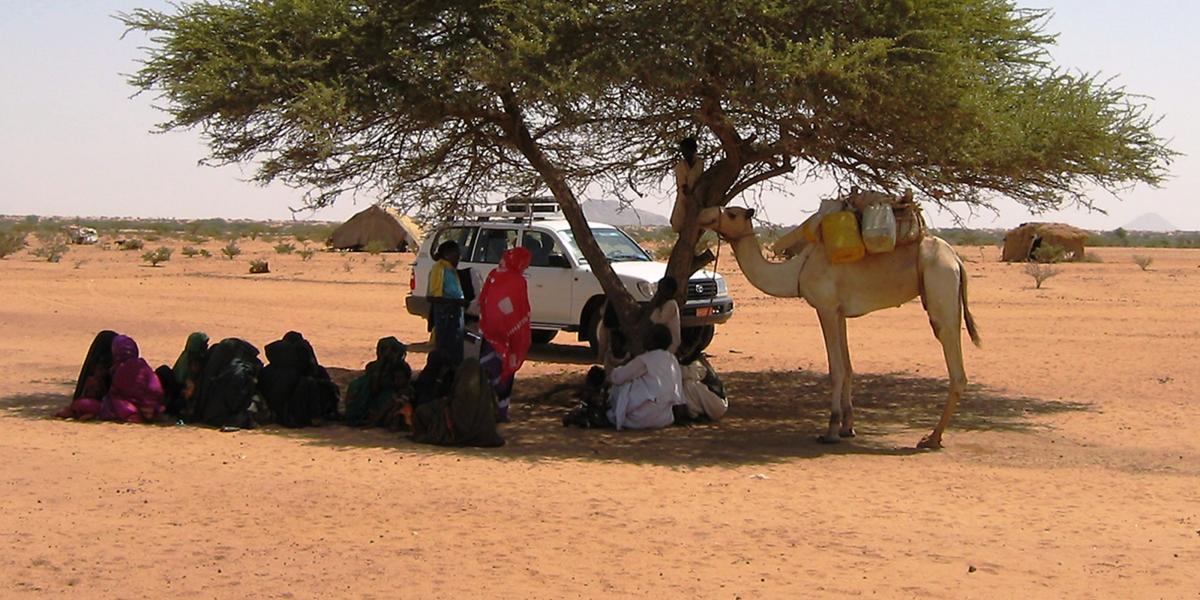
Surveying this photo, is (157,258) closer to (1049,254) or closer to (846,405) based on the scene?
(1049,254)

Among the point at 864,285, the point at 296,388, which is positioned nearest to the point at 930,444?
the point at 864,285

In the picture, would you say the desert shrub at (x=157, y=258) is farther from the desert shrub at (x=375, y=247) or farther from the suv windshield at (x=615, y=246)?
the suv windshield at (x=615, y=246)

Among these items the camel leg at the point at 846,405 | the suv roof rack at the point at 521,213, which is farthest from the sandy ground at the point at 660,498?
the suv roof rack at the point at 521,213

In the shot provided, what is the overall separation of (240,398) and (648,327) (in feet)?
12.9

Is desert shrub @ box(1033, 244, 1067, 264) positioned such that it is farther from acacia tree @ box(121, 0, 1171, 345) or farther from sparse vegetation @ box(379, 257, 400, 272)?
acacia tree @ box(121, 0, 1171, 345)

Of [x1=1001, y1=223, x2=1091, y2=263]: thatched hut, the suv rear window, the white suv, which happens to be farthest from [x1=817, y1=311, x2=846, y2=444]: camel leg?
[x1=1001, y1=223, x2=1091, y2=263]: thatched hut

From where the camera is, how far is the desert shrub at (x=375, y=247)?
1834 inches

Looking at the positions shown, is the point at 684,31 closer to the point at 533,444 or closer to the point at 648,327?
the point at 648,327

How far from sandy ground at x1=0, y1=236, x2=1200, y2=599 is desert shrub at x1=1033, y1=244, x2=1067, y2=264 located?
2747cm

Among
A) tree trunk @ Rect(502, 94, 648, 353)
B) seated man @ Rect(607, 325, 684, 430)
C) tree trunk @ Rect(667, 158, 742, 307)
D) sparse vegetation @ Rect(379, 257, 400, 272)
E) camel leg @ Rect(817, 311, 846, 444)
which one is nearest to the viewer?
camel leg @ Rect(817, 311, 846, 444)

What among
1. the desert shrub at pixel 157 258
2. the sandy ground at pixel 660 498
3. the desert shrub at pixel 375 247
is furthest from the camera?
the desert shrub at pixel 375 247

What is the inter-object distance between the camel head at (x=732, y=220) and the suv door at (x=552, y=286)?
6.20 m

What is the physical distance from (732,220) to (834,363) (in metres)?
1.60

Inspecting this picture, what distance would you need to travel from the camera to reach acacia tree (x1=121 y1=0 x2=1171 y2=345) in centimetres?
1177
